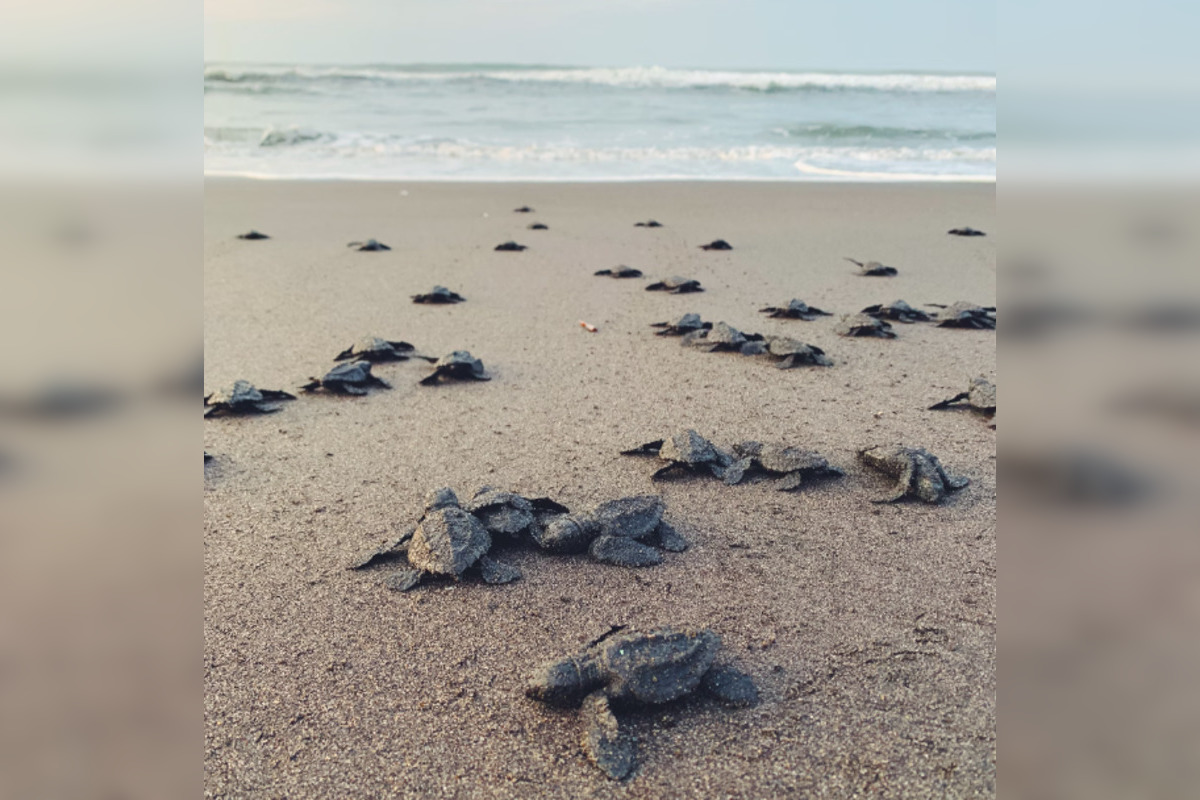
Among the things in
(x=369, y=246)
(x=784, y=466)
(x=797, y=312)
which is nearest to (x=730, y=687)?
(x=784, y=466)

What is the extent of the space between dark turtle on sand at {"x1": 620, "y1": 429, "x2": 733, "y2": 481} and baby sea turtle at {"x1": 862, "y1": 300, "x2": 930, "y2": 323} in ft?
8.18

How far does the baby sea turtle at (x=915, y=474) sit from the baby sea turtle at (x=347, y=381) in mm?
2344

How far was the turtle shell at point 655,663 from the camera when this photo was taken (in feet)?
6.22

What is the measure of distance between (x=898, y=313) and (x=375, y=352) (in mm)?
3159

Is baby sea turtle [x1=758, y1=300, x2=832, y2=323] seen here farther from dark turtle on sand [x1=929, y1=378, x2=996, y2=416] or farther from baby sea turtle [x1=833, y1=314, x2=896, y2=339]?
dark turtle on sand [x1=929, y1=378, x2=996, y2=416]

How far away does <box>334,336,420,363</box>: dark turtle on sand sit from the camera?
4.49 meters

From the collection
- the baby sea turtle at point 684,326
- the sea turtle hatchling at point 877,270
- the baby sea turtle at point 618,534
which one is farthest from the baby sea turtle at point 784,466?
the sea turtle hatchling at point 877,270

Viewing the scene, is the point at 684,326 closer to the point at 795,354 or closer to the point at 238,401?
the point at 795,354

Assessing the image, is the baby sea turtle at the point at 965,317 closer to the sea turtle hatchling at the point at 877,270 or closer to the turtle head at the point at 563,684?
the sea turtle hatchling at the point at 877,270

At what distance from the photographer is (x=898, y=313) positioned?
17.3 feet

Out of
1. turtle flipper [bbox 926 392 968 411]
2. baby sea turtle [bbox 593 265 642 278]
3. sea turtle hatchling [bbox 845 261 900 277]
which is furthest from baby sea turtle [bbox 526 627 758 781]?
sea turtle hatchling [bbox 845 261 900 277]
